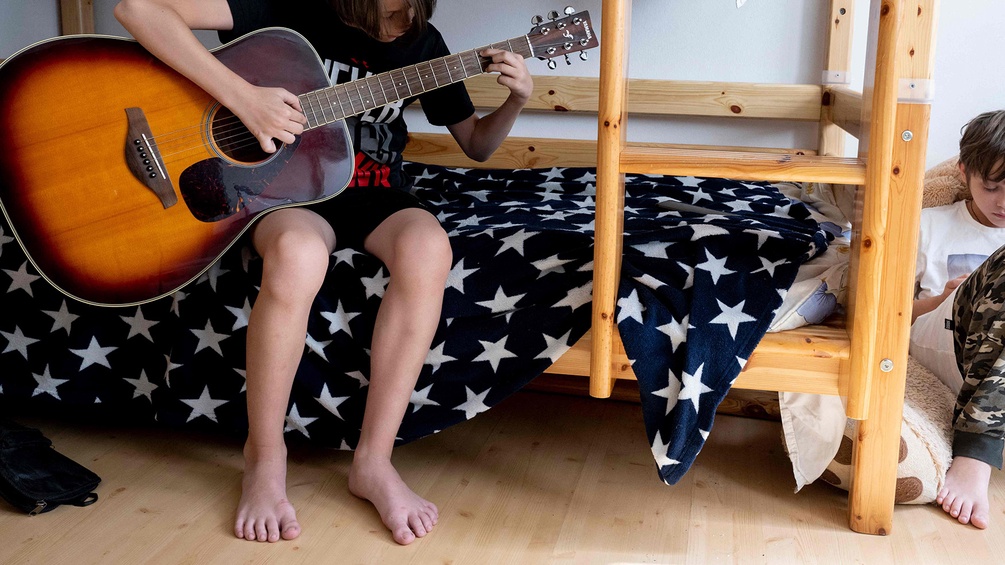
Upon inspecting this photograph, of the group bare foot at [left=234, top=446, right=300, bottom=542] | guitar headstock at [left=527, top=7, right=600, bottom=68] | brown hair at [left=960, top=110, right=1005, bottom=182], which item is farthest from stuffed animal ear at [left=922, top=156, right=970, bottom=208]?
bare foot at [left=234, top=446, right=300, bottom=542]

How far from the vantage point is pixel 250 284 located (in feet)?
4.11

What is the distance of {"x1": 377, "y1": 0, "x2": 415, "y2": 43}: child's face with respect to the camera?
52.2 inches

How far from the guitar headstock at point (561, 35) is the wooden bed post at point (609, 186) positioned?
184mm

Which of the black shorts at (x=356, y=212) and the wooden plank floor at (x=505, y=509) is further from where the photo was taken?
the black shorts at (x=356, y=212)

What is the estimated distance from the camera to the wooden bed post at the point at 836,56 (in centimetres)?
188

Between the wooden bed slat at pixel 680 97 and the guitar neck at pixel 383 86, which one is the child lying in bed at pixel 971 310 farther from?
the guitar neck at pixel 383 86

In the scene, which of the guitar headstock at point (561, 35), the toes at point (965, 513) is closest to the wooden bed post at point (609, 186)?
the guitar headstock at point (561, 35)

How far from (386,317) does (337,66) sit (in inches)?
16.3

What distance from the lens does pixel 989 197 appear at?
1.42 metres

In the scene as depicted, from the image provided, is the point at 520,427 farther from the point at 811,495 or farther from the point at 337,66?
the point at 337,66

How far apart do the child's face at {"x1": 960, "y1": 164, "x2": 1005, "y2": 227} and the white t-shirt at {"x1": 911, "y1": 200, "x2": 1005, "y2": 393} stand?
0.04 metres

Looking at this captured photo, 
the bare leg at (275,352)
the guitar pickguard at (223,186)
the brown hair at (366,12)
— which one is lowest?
the bare leg at (275,352)

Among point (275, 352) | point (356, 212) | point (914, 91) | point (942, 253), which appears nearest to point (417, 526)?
point (275, 352)

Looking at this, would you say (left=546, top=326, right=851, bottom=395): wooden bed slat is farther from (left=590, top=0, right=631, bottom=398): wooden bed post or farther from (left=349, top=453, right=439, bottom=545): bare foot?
(left=349, top=453, right=439, bottom=545): bare foot
